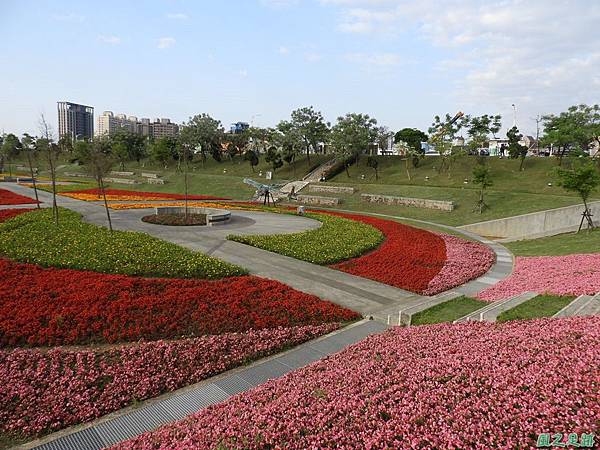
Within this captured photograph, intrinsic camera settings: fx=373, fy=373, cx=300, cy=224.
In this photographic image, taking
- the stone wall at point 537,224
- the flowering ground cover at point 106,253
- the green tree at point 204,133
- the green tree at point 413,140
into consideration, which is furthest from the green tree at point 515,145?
the green tree at point 204,133

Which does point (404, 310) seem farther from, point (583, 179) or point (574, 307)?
point (583, 179)

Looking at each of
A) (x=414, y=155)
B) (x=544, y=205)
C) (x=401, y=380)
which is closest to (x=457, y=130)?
(x=414, y=155)

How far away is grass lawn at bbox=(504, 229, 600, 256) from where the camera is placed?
19.6 m

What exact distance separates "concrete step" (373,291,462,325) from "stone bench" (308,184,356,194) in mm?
33488

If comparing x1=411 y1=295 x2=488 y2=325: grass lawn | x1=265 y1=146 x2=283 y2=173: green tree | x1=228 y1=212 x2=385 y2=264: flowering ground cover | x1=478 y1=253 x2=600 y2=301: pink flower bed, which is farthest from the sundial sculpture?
x1=411 y1=295 x2=488 y2=325: grass lawn

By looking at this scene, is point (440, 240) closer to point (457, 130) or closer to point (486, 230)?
point (486, 230)

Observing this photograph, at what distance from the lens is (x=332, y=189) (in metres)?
48.1

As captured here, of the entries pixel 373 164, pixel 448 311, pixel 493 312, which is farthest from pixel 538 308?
pixel 373 164

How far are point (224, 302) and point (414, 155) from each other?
49655 mm

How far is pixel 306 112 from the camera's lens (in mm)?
63812

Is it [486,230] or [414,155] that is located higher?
[414,155]

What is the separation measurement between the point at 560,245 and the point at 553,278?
9.16m

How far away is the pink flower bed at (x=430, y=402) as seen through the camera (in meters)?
4.27

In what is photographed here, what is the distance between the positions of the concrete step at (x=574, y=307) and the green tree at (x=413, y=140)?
1836 inches
